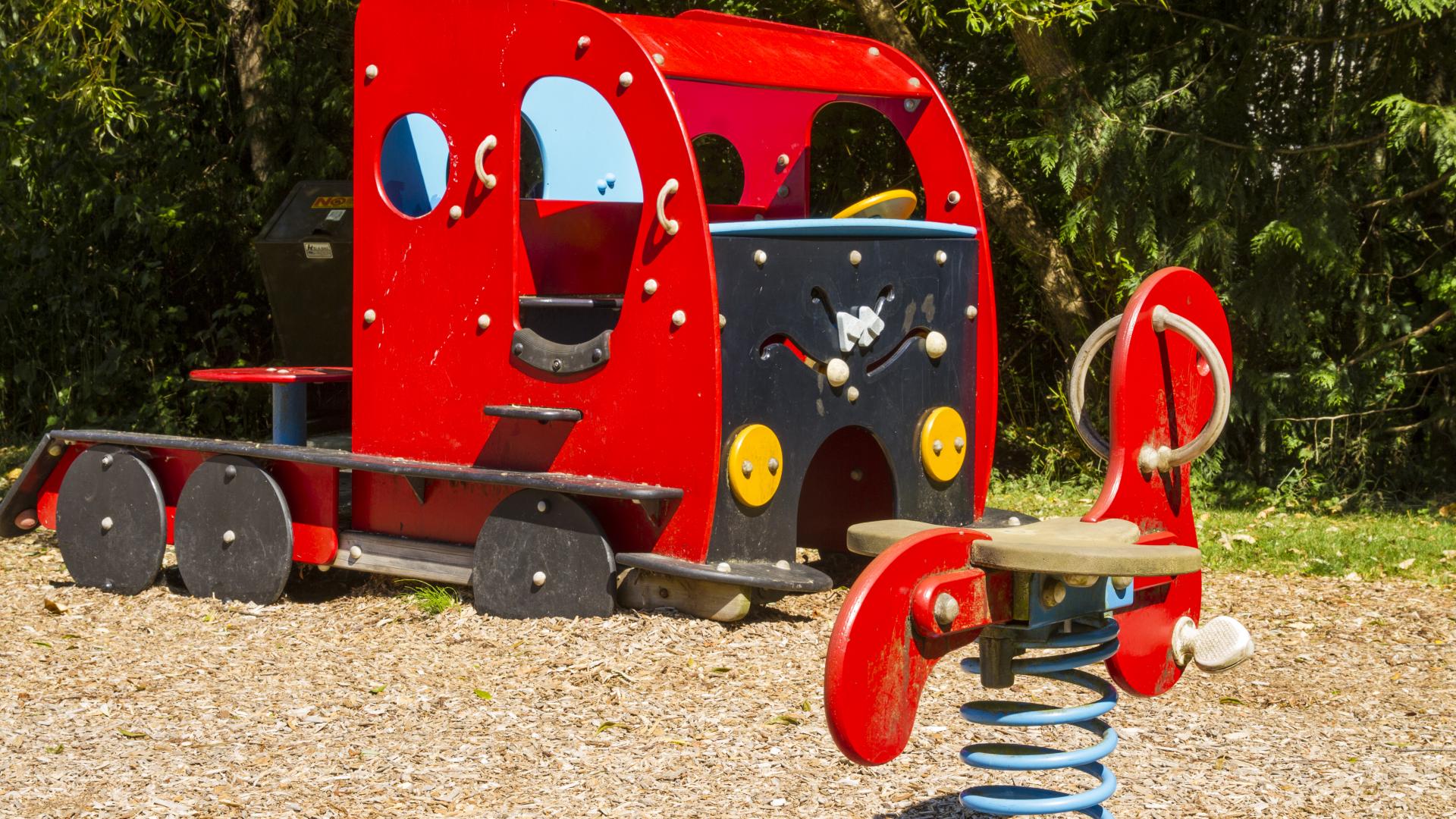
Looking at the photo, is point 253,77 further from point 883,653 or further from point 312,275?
point 883,653

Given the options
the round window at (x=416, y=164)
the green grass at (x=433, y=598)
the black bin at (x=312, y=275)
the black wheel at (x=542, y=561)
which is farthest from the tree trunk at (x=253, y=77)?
the black wheel at (x=542, y=561)

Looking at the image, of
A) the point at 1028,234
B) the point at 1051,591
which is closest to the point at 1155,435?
the point at 1051,591

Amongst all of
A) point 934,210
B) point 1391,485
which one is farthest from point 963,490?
point 1391,485

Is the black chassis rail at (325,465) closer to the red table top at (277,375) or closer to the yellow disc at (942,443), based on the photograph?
the red table top at (277,375)

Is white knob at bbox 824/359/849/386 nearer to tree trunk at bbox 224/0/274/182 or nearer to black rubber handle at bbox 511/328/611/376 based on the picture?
black rubber handle at bbox 511/328/611/376

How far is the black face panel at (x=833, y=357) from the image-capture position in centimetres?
510

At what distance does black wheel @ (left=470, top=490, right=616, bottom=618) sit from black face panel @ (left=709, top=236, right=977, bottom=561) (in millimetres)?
429

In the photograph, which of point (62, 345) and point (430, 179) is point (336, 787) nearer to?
point (430, 179)

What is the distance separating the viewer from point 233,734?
4.15m

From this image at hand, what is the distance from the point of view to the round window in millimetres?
5969

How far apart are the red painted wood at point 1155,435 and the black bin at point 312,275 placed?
4552 millimetres

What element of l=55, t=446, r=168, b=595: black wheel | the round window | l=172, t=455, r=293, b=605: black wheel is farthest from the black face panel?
l=55, t=446, r=168, b=595: black wheel

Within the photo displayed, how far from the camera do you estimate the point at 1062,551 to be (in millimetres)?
2580

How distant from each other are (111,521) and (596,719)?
3.03m
